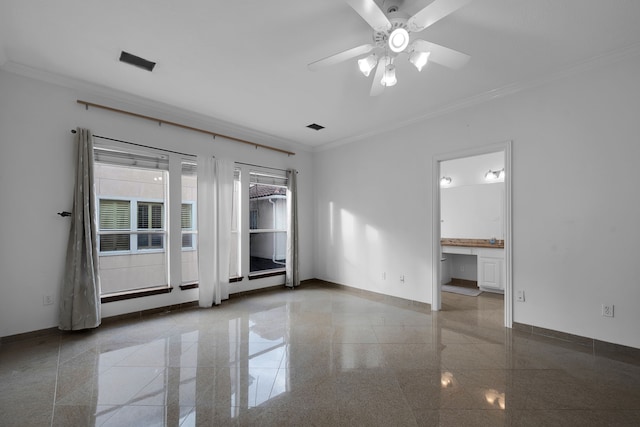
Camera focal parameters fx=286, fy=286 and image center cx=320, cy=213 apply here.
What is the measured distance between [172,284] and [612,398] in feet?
15.4

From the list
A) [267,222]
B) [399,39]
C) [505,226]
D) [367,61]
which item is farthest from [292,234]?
[399,39]

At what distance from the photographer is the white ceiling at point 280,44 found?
2195 mm

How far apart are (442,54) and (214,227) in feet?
12.1

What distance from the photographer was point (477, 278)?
5.36 m

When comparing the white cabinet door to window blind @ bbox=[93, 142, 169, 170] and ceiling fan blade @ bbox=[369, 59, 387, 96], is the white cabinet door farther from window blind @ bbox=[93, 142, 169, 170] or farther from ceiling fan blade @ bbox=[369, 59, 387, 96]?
window blind @ bbox=[93, 142, 169, 170]

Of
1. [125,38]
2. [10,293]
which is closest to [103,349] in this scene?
[10,293]

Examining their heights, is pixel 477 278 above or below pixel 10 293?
below

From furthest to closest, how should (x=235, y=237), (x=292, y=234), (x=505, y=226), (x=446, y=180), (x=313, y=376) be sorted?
1. (x=446, y=180)
2. (x=292, y=234)
3. (x=235, y=237)
4. (x=505, y=226)
5. (x=313, y=376)

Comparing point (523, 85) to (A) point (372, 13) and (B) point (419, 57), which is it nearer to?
(B) point (419, 57)

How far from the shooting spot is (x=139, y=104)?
381cm

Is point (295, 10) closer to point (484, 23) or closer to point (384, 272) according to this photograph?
point (484, 23)

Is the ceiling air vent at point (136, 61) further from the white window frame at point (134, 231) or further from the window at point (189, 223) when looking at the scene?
the white window frame at point (134, 231)

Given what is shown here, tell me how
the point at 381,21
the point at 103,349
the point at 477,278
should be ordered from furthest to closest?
the point at 477,278, the point at 103,349, the point at 381,21

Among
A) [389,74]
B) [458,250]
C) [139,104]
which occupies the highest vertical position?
[139,104]
